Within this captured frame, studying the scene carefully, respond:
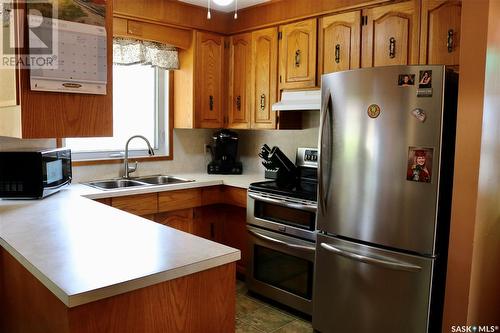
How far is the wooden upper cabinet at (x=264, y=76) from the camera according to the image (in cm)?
332

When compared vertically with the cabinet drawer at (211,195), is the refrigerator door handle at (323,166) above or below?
above

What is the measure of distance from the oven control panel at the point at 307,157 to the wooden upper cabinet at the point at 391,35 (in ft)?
2.85

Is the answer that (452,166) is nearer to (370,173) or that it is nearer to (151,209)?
(370,173)

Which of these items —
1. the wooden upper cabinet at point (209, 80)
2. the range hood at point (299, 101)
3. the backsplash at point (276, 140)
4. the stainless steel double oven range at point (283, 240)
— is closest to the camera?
the stainless steel double oven range at point (283, 240)

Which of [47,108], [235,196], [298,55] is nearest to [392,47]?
[298,55]

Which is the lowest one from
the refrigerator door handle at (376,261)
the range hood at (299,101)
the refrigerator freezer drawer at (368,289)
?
the refrigerator freezer drawer at (368,289)

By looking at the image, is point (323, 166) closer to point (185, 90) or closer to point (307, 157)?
point (307, 157)

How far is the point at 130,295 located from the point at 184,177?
92.1 inches

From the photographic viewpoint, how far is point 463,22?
196 cm

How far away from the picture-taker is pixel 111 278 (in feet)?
3.88

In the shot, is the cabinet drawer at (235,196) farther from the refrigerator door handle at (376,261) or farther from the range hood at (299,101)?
the refrigerator door handle at (376,261)

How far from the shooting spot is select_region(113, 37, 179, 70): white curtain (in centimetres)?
324

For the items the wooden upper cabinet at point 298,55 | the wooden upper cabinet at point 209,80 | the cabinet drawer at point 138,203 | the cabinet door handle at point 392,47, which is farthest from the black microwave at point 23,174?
the cabinet door handle at point 392,47

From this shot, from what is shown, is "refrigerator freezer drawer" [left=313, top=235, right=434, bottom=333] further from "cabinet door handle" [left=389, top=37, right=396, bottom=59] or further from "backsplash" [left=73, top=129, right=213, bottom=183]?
"backsplash" [left=73, top=129, right=213, bottom=183]
